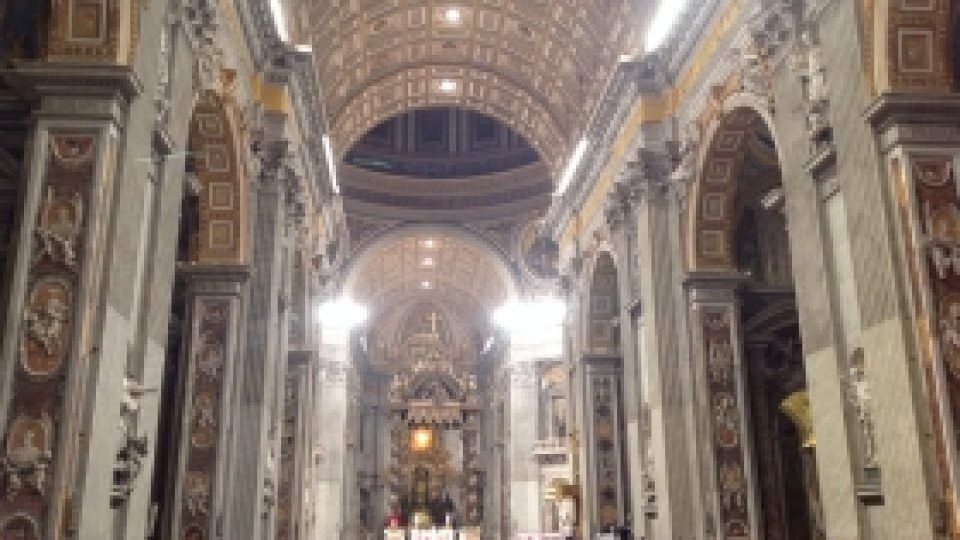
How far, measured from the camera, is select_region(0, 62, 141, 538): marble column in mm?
4949

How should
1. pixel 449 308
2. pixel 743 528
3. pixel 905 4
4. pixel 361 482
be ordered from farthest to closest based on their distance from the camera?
1. pixel 449 308
2. pixel 361 482
3. pixel 743 528
4. pixel 905 4

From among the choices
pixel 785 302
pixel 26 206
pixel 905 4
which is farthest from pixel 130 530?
pixel 785 302

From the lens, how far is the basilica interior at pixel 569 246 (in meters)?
5.49

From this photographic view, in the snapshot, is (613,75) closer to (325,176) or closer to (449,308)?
(325,176)

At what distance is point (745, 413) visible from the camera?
33.3ft

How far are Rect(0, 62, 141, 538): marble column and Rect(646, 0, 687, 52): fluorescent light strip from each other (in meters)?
7.28

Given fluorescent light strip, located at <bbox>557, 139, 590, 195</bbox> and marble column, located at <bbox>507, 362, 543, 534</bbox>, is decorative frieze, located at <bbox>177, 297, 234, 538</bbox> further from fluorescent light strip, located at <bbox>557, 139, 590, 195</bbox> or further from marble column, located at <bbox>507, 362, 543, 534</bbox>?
marble column, located at <bbox>507, 362, 543, 534</bbox>

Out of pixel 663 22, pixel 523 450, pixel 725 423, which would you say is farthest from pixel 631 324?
pixel 523 450

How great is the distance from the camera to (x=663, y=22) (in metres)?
11.6

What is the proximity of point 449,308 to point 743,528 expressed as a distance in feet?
74.5

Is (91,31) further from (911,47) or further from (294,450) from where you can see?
(294,450)

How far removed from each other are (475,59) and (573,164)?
3.87m

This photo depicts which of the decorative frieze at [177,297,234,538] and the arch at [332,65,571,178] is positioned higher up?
the arch at [332,65,571,178]

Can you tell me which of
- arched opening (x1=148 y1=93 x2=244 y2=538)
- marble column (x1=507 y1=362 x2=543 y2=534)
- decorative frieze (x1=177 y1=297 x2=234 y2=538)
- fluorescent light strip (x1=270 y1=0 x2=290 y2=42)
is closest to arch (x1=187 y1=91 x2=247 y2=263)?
arched opening (x1=148 y1=93 x2=244 y2=538)
